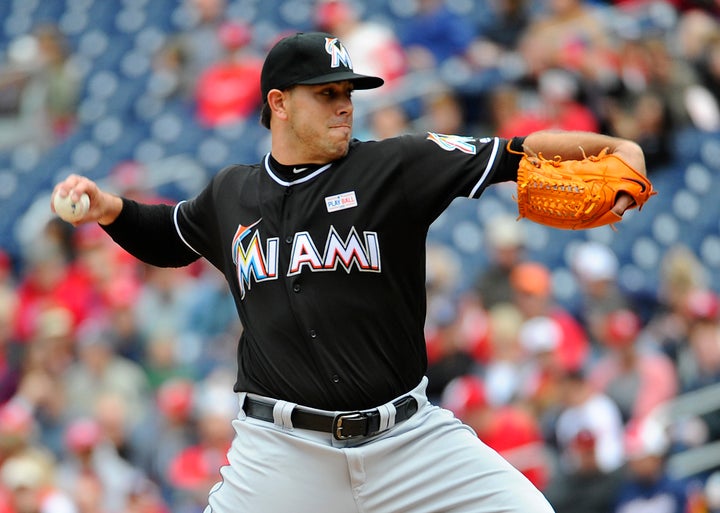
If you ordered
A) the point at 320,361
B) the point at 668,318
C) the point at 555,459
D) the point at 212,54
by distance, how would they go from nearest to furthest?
the point at 320,361, the point at 555,459, the point at 668,318, the point at 212,54

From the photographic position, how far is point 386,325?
3.98 meters

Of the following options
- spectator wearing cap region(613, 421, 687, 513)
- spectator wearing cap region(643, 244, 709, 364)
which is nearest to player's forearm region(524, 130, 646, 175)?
spectator wearing cap region(613, 421, 687, 513)

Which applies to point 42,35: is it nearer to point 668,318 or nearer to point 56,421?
point 56,421

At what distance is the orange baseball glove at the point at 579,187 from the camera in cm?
385

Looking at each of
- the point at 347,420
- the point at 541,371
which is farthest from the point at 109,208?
the point at 541,371

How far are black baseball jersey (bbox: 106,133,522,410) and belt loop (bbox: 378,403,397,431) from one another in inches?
1.3

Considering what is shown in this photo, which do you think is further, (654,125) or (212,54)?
(212,54)

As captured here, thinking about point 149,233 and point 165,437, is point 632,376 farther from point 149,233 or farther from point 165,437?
point 149,233

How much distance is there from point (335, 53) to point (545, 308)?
4.57 metres

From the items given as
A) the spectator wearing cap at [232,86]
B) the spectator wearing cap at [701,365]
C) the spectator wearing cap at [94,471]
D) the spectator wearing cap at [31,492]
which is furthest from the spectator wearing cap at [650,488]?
the spectator wearing cap at [232,86]

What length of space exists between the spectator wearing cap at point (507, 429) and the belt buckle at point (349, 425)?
3.35 meters

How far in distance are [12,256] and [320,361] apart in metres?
6.99

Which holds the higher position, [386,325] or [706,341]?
[386,325]

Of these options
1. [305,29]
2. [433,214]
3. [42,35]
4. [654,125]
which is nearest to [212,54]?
[305,29]
